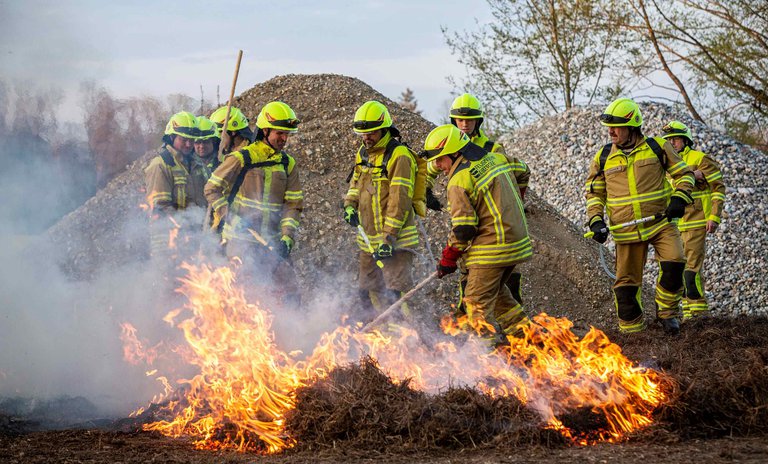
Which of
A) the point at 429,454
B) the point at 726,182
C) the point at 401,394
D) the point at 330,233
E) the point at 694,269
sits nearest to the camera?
the point at 429,454

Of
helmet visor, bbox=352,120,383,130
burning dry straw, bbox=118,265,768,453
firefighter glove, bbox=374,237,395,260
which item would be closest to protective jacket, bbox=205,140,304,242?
helmet visor, bbox=352,120,383,130

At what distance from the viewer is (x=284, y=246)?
743 cm

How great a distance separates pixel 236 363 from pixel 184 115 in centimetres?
321

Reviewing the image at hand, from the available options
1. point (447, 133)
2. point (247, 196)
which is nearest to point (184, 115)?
point (247, 196)

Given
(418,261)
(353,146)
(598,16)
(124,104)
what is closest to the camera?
(124,104)

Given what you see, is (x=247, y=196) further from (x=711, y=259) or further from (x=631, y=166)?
(x=711, y=259)

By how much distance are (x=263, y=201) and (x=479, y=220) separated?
2186mm

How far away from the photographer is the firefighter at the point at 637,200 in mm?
7699

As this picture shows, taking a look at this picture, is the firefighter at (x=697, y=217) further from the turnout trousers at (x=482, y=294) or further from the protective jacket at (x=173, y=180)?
the protective jacket at (x=173, y=180)

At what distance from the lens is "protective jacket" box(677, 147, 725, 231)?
970cm

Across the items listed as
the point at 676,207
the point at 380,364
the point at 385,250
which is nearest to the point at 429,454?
the point at 380,364

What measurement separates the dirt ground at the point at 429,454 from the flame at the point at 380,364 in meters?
0.27

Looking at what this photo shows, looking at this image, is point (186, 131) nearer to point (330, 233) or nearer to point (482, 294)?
point (482, 294)

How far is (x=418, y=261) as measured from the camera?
10570 millimetres
